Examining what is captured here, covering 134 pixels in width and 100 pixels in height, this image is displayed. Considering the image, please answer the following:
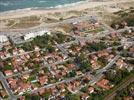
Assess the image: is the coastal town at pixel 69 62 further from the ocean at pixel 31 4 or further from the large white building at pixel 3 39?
the ocean at pixel 31 4

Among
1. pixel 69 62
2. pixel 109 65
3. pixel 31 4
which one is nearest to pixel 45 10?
pixel 31 4

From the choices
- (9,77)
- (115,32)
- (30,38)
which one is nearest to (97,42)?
(115,32)

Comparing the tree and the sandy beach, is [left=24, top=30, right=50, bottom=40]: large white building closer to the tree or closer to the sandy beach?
the sandy beach

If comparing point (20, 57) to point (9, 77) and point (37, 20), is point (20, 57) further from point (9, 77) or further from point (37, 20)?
point (37, 20)

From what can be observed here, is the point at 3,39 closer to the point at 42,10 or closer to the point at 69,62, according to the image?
the point at 69,62

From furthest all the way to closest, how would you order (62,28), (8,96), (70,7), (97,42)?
(70,7), (62,28), (97,42), (8,96)

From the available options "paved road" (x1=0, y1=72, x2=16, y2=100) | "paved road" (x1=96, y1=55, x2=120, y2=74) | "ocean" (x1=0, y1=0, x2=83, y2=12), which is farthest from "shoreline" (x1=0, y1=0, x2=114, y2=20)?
"paved road" (x1=0, y1=72, x2=16, y2=100)

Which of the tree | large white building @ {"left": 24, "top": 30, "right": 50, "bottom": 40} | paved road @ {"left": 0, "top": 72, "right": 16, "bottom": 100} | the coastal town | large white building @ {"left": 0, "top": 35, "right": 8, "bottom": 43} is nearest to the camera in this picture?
the tree
